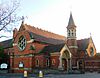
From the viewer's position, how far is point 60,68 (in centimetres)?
5516

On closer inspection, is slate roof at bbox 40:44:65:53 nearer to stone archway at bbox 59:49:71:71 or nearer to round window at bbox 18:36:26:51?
stone archway at bbox 59:49:71:71

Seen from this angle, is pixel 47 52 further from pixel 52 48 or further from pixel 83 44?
pixel 83 44

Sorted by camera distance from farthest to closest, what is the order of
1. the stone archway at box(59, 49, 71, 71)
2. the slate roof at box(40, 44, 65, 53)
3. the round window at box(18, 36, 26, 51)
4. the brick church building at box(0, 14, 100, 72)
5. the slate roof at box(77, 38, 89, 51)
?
the slate roof at box(77, 38, 89, 51) → the round window at box(18, 36, 26, 51) → the stone archway at box(59, 49, 71, 71) → the brick church building at box(0, 14, 100, 72) → the slate roof at box(40, 44, 65, 53)

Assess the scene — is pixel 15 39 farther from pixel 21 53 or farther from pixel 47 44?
pixel 47 44

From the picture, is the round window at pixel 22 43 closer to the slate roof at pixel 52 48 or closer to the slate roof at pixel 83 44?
the slate roof at pixel 52 48

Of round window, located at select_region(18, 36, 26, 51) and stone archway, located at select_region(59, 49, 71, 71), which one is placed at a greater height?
round window, located at select_region(18, 36, 26, 51)

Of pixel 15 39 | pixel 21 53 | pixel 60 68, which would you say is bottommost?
pixel 60 68

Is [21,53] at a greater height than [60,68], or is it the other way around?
[21,53]

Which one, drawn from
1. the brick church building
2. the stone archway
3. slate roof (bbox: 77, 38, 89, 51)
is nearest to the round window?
the brick church building

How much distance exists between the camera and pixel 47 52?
192 ft

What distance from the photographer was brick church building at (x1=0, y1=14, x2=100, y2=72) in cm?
5725

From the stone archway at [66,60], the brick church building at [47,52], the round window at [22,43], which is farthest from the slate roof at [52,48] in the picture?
the round window at [22,43]

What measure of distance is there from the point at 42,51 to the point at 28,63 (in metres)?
4.95

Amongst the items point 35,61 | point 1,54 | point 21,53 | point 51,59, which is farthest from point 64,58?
point 1,54
